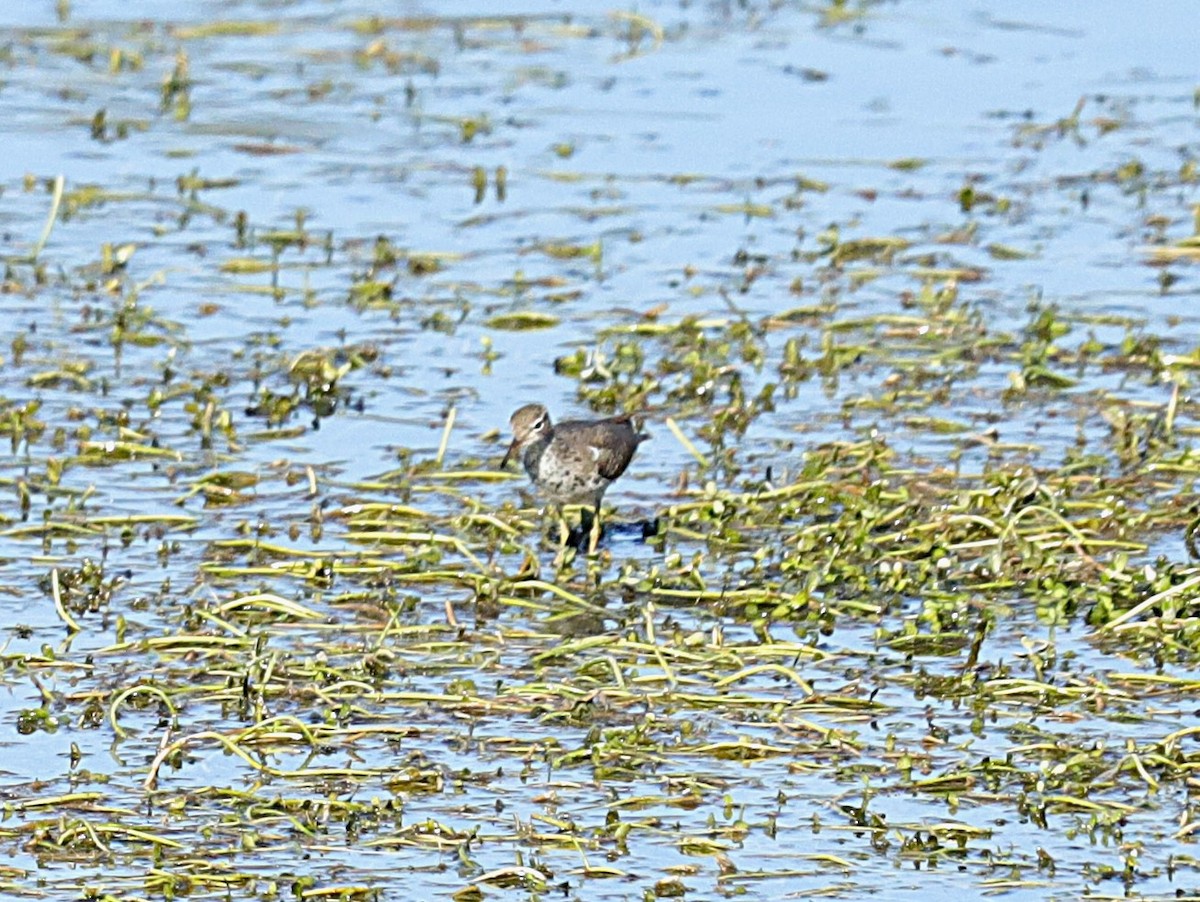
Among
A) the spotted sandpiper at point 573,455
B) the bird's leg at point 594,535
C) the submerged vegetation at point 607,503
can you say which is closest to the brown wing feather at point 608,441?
the spotted sandpiper at point 573,455

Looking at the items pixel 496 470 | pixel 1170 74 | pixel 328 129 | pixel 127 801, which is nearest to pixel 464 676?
pixel 127 801

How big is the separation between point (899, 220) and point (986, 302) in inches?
69.6

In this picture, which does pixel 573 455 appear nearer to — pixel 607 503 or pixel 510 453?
pixel 510 453

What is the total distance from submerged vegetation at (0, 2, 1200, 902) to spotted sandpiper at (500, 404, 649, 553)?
26cm

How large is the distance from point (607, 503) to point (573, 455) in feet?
2.23

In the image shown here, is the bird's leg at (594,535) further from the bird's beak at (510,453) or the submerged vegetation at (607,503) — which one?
the bird's beak at (510,453)

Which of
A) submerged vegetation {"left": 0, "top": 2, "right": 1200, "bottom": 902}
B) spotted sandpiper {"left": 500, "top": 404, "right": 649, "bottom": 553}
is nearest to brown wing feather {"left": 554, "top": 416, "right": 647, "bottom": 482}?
spotted sandpiper {"left": 500, "top": 404, "right": 649, "bottom": 553}

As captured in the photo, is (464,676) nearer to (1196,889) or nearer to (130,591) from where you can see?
(130,591)

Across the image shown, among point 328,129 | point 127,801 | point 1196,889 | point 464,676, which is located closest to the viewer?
point 1196,889

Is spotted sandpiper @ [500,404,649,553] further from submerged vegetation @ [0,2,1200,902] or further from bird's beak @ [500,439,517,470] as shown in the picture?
submerged vegetation @ [0,2,1200,902]

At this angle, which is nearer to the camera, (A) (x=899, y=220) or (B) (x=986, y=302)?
(B) (x=986, y=302)

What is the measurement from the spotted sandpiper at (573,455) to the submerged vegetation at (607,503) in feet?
0.85

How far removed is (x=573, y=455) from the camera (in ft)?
35.9

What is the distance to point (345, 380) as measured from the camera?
13.2 m
